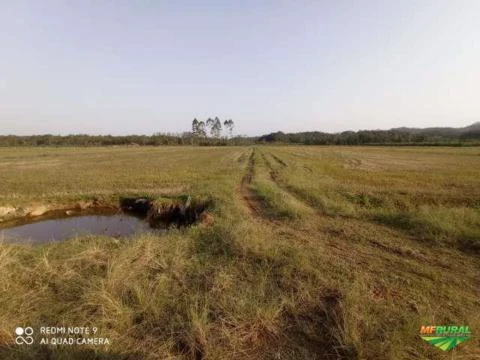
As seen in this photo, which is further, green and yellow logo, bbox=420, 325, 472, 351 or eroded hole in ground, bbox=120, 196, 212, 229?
eroded hole in ground, bbox=120, 196, 212, 229

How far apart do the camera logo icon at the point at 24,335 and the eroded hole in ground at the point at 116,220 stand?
23.6 ft

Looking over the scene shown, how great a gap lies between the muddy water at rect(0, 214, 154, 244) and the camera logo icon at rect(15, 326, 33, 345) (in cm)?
680

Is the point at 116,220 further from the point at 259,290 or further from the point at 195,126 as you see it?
the point at 195,126

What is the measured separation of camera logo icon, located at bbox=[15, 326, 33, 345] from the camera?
340 centimetres

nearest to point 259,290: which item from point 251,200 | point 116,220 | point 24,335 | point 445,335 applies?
point 445,335

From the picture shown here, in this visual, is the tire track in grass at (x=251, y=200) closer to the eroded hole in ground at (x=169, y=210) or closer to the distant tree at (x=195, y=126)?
the eroded hole in ground at (x=169, y=210)

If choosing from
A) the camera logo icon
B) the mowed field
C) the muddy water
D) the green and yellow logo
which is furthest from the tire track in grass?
the camera logo icon

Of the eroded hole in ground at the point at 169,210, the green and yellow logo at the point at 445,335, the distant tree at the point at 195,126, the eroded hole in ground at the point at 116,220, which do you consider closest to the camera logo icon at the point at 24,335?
the green and yellow logo at the point at 445,335

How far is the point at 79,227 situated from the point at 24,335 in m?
9.40

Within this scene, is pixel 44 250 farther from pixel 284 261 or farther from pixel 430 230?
pixel 430 230

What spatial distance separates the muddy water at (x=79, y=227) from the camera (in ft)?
35.2

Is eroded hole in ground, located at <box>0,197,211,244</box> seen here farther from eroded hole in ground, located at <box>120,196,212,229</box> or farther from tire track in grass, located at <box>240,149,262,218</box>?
tire track in grass, located at <box>240,149,262,218</box>

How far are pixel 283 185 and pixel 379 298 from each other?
1161 centimetres

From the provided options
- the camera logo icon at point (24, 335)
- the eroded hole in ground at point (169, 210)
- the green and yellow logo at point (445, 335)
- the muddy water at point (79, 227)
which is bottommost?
the muddy water at point (79, 227)
